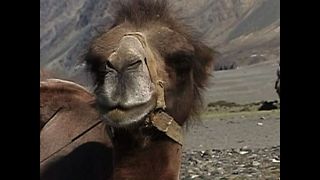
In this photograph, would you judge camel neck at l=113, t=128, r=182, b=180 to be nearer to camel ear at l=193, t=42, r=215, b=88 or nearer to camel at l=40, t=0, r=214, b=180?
camel at l=40, t=0, r=214, b=180

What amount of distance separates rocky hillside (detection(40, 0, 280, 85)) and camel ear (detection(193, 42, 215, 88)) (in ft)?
0.10

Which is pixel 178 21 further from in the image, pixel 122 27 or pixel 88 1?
pixel 88 1

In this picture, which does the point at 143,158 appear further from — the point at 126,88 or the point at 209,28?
the point at 209,28

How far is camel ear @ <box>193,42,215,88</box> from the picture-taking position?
230cm

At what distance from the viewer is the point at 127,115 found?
2.09 metres

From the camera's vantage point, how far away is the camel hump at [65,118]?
8.02 ft

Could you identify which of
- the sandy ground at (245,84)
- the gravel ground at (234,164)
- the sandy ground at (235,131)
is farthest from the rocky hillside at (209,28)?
the gravel ground at (234,164)

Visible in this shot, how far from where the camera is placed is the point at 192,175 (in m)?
2.35

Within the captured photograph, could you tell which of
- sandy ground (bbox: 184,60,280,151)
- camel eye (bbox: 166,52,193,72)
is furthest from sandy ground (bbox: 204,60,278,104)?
camel eye (bbox: 166,52,193,72)

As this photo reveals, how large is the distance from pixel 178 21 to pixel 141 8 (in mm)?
116

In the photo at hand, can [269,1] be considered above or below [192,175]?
above

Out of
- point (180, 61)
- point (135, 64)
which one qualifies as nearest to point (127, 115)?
point (135, 64)

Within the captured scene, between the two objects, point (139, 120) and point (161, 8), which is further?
point (161, 8)
